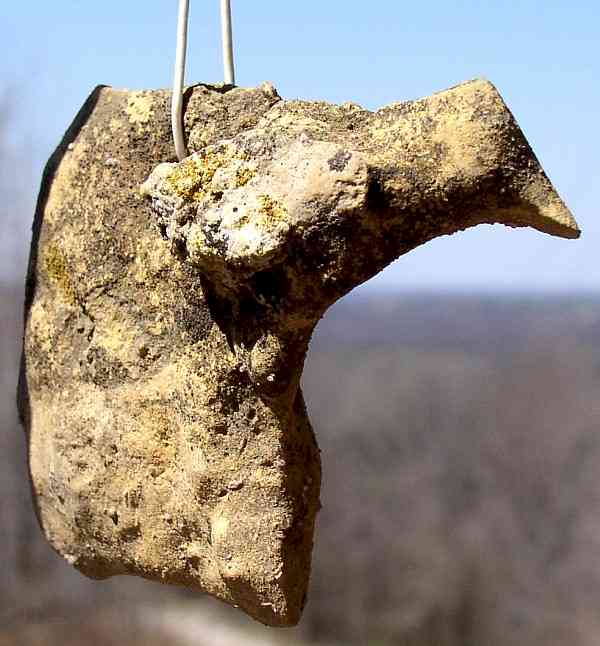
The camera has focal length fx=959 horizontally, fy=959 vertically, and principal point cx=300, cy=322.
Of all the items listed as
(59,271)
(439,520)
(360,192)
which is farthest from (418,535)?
(360,192)

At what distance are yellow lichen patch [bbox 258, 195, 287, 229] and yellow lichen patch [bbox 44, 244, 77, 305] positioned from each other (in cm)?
39

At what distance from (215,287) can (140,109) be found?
0.24 m

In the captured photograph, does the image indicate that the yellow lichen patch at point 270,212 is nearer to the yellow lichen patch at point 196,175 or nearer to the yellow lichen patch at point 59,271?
the yellow lichen patch at point 196,175

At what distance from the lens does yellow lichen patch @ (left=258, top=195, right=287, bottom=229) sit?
0.82 metres

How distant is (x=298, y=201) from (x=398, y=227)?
92 mm

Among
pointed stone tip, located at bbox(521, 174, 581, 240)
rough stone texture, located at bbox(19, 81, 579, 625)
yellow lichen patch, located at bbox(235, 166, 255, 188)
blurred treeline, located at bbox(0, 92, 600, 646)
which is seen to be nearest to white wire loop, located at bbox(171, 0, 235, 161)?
rough stone texture, located at bbox(19, 81, 579, 625)

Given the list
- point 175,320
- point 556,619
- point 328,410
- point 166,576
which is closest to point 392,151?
point 175,320

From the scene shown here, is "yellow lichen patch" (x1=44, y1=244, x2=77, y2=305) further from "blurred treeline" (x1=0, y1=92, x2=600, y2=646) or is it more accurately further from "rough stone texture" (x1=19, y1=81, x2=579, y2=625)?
"blurred treeline" (x1=0, y1=92, x2=600, y2=646)

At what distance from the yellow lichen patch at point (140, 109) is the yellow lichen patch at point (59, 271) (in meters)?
0.20

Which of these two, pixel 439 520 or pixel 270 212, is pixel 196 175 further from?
pixel 439 520


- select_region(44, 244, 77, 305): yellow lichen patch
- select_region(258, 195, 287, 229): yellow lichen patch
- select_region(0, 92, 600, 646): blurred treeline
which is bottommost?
select_region(0, 92, 600, 646): blurred treeline

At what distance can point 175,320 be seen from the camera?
3.34ft

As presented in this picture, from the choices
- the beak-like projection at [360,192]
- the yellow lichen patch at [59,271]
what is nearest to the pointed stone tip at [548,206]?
the beak-like projection at [360,192]

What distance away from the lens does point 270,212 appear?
825 mm
